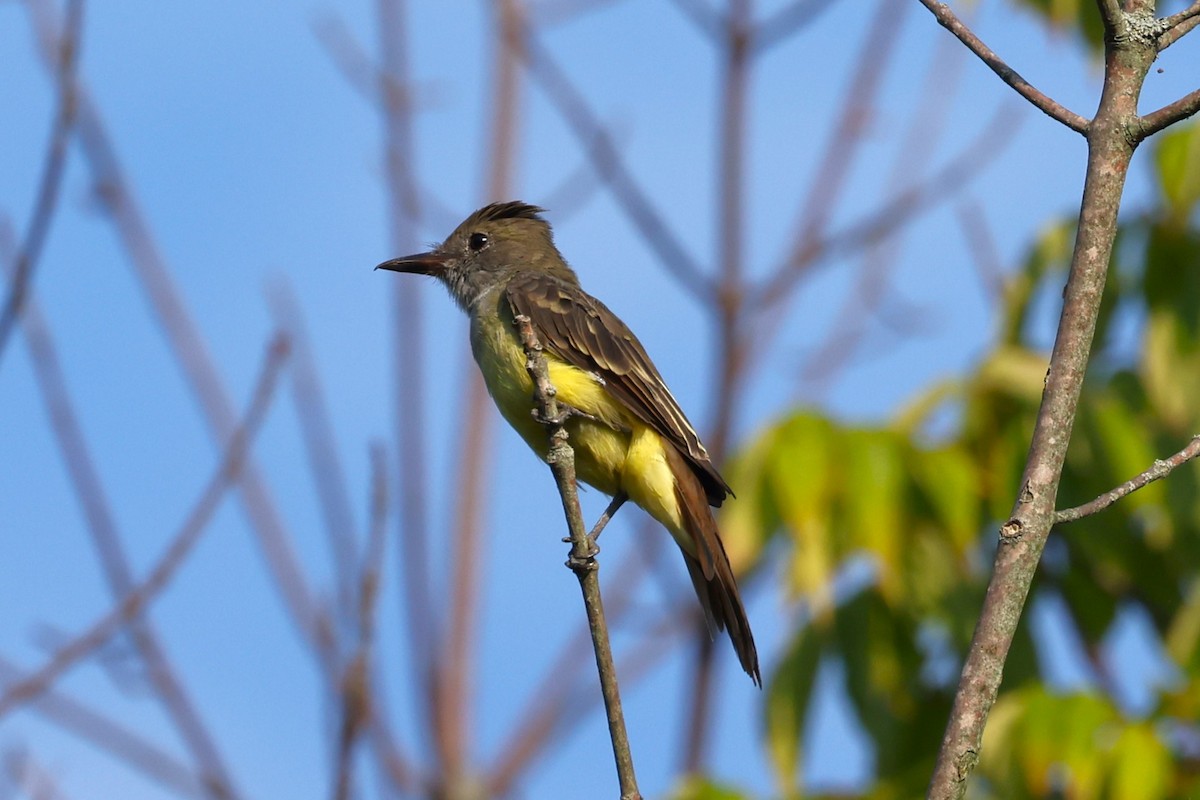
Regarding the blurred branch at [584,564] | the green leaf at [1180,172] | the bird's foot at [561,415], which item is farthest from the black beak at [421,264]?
the green leaf at [1180,172]

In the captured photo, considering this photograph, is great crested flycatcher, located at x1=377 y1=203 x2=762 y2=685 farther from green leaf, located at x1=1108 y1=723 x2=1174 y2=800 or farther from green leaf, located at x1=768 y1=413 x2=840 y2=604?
green leaf, located at x1=1108 y1=723 x2=1174 y2=800

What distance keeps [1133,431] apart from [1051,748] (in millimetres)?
1258

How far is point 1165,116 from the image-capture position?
271cm

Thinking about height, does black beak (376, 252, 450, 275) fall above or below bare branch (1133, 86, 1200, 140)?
above

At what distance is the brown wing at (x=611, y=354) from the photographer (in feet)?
16.7

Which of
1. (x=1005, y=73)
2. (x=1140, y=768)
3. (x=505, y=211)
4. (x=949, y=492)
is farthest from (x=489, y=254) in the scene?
(x=1005, y=73)

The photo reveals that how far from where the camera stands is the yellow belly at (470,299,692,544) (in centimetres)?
Result: 512

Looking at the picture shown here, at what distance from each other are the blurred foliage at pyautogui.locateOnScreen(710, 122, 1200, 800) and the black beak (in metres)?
1.55

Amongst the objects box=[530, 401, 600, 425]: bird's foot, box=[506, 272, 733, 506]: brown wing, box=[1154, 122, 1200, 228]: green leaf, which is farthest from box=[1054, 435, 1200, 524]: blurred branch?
box=[1154, 122, 1200, 228]: green leaf

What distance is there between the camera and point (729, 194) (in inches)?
270

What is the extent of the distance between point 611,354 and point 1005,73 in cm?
252

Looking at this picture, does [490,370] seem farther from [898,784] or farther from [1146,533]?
[1146,533]

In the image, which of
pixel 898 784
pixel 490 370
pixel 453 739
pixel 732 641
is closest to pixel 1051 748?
pixel 898 784

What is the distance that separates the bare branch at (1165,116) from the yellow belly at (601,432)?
2614 mm
